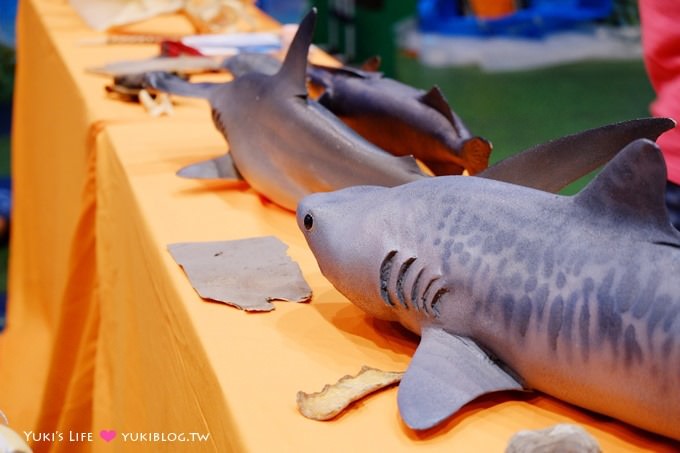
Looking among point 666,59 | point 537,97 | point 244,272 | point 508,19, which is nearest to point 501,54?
point 508,19

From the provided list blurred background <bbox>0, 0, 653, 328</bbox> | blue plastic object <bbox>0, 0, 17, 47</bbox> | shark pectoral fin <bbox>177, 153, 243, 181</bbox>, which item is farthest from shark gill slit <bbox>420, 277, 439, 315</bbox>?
blue plastic object <bbox>0, 0, 17, 47</bbox>

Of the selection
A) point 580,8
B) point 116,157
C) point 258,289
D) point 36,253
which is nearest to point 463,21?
point 580,8

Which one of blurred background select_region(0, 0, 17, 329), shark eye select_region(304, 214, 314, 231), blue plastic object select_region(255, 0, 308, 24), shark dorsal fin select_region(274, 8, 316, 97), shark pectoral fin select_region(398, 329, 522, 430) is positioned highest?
shark dorsal fin select_region(274, 8, 316, 97)

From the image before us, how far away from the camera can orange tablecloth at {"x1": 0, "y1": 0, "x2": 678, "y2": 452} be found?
58cm

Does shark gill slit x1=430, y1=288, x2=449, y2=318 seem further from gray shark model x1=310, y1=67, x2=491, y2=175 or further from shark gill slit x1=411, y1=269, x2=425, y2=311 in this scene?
gray shark model x1=310, y1=67, x2=491, y2=175

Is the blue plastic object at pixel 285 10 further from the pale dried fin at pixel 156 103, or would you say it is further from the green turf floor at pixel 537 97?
the pale dried fin at pixel 156 103

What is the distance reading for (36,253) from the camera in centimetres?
195

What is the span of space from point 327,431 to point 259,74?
0.54m

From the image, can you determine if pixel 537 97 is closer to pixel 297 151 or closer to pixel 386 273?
pixel 297 151

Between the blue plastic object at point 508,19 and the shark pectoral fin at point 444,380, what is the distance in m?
3.50

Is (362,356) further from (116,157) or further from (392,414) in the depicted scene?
(116,157)

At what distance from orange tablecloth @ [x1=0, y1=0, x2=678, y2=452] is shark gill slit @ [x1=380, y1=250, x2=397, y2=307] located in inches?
2.0

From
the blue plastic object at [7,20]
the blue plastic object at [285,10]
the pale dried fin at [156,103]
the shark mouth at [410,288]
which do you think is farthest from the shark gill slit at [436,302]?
the blue plastic object at [7,20]

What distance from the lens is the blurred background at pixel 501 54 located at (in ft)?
10.2
